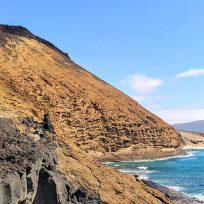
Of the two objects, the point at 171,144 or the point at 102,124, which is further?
the point at 171,144

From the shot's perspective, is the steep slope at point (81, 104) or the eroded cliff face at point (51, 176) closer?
the eroded cliff face at point (51, 176)

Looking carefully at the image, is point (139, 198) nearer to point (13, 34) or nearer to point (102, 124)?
point (102, 124)

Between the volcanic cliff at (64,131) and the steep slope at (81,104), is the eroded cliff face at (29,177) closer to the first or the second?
the volcanic cliff at (64,131)

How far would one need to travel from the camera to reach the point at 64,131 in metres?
54.2

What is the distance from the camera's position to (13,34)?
101562 millimetres

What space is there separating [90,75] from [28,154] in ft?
312

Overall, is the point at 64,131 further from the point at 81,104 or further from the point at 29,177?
the point at 29,177

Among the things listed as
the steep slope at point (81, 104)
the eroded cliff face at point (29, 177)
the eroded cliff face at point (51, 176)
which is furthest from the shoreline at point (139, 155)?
the eroded cliff face at point (29, 177)

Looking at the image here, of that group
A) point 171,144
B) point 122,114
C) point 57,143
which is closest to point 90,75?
point 122,114

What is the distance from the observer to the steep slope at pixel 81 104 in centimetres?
8138

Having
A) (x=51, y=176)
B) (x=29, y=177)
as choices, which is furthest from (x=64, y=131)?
(x=29, y=177)

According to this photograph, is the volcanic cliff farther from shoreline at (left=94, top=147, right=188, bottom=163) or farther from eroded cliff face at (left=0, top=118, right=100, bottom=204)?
shoreline at (left=94, top=147, right=188, bottom=163)

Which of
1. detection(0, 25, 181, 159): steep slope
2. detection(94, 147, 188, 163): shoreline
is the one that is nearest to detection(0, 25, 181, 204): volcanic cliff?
detection(0, 25, 181, 159): steep slope

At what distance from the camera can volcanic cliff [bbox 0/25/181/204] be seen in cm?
1328
